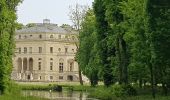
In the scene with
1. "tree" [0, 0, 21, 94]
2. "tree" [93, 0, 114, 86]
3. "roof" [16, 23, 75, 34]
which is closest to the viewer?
"tree" [0, 0, 21, 94]

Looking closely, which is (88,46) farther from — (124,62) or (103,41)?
(124,62)

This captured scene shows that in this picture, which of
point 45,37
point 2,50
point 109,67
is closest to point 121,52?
point 109,67

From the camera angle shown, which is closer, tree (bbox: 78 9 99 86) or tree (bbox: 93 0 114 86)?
tree (bbox: 93 0 114 86)

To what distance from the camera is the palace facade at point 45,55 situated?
15112 centimetres

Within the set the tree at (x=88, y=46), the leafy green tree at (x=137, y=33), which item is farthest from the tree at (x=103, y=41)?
the tree at (x=88, y=46)

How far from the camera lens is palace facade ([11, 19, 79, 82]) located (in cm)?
15112

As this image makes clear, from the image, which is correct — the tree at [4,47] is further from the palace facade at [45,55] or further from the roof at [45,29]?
the roof at [45,29]

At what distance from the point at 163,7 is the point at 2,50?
1611 centimetres

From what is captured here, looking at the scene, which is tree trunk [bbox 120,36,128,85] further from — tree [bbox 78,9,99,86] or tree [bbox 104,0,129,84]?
tree [bbox 78,9,99,86]

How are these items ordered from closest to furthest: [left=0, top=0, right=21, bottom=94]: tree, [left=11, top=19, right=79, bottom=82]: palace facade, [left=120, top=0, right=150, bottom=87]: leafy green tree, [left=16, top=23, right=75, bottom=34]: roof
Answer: [left=120, top=0, right=150, bottom=87]: leafy green tree → [left=0, top=0, right=21, bottom=94]: tree → [left=11, top=19, right=79, bottom=82]: palace facade → [left=16, top=23, right=75, bottom=34]: roof

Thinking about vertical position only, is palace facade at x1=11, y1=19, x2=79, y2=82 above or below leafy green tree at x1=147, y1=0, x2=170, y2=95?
below

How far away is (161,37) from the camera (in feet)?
142

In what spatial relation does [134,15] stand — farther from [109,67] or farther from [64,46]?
[64,46]

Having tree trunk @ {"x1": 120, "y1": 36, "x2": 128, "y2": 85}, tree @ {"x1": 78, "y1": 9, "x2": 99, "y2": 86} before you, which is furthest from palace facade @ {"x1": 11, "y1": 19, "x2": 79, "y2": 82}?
tree trunk @ {"x1": 120, "y1": 36, "x2": 128, "y2": 85}
